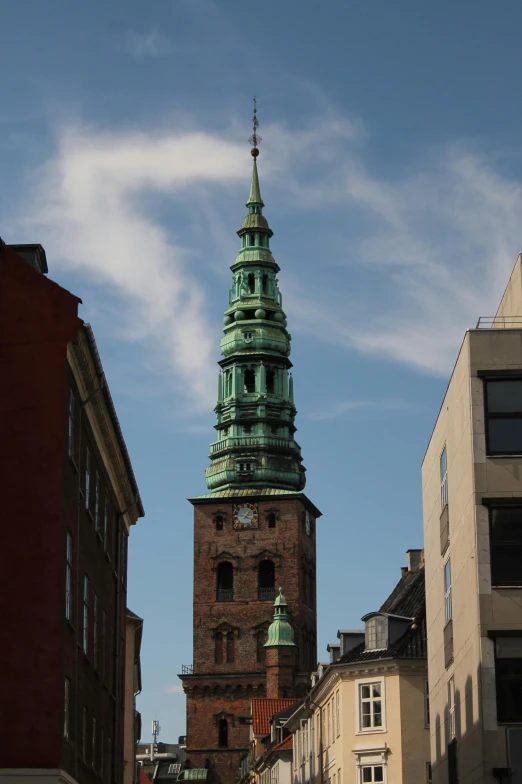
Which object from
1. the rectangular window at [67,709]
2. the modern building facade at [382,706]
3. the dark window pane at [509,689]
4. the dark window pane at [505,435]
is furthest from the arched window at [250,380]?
the rectangular window at [67,709]

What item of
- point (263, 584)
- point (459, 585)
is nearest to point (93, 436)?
point (459, 585)

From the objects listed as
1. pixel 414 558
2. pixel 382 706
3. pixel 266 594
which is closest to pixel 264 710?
pixel 266 594

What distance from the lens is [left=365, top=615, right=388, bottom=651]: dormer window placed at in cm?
5831

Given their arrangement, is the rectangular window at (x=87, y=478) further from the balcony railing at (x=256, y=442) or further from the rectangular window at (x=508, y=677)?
the balcony railing at (x=256, y=442)

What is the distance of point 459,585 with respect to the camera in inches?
1556

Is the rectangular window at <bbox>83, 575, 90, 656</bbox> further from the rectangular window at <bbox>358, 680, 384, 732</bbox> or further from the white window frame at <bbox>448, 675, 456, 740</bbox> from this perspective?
the rectangular window at <bbox>358, 680, 384, 732</bbox>

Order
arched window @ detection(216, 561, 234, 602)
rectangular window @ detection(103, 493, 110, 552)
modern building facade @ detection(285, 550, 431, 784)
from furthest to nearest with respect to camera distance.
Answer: arched window @ detection(216, 561, 234, 602)
modern building facade @ detection(285, 550, 431, 784)
rectangular window @ detection(103, 493, 110, 552)

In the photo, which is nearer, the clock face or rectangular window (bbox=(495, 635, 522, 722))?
rectangular window (bbox=(495, 635, 522, 722))

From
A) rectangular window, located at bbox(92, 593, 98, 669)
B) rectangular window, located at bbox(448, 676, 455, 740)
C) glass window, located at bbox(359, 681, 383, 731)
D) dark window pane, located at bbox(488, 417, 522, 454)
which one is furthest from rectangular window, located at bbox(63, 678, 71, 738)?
glass window, located at bbox(359, 681, 383, 731)

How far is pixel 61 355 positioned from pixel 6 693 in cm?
659

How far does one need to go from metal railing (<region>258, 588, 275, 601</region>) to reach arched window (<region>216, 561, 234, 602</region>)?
7.72 ft

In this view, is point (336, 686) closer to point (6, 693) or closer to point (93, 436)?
point (93, 436)

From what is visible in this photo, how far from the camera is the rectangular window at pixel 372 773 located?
56.1 meters

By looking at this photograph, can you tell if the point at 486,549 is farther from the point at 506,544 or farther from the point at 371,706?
the point at 371,706
